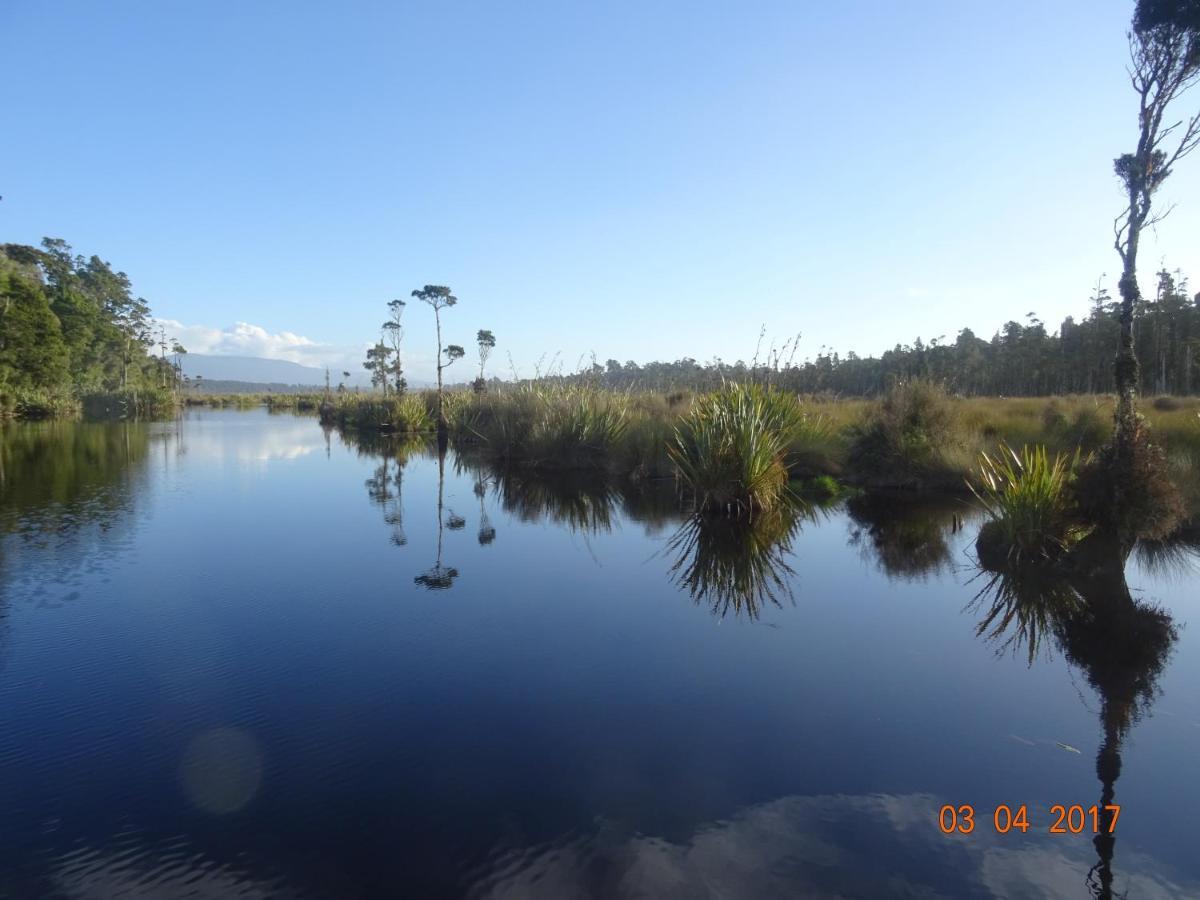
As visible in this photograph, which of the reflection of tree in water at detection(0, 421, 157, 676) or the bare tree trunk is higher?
the bare tree trunk

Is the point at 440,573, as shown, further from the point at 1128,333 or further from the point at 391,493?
the point at 1128,333

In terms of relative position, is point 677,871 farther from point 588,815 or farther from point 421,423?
point 421,423

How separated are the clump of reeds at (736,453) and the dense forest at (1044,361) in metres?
8.57

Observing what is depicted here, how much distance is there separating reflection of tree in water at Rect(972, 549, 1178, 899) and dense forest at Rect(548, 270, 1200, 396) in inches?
535

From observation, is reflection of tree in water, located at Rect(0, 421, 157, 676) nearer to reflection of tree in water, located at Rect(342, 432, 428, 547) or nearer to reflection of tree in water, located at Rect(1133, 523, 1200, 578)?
reflection of tree in water, located at Rect(342, 432, 428, 547)

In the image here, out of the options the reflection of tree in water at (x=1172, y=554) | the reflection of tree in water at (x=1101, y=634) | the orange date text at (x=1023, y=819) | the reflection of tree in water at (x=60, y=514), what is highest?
the reflection of tree in water at (x=60, y=514)

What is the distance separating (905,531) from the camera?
30.1 ft

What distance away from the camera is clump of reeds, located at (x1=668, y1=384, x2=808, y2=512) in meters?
9.80

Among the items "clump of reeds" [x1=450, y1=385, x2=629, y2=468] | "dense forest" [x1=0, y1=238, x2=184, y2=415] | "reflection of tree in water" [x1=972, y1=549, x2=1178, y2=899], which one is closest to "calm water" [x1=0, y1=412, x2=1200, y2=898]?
"reflection of tree in water" [x1=972, y1=549, x2=1178, y2=899]

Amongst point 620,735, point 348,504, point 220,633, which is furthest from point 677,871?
point 348,504

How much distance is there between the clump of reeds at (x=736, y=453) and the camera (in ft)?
32.2

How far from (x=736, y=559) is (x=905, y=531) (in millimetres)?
3136

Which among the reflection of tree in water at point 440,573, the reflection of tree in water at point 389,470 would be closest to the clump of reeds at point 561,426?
the reflection of tree in water at point 389,470

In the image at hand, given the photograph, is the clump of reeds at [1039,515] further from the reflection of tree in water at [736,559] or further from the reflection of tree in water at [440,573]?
the reflection of tree in water at [440,573]
